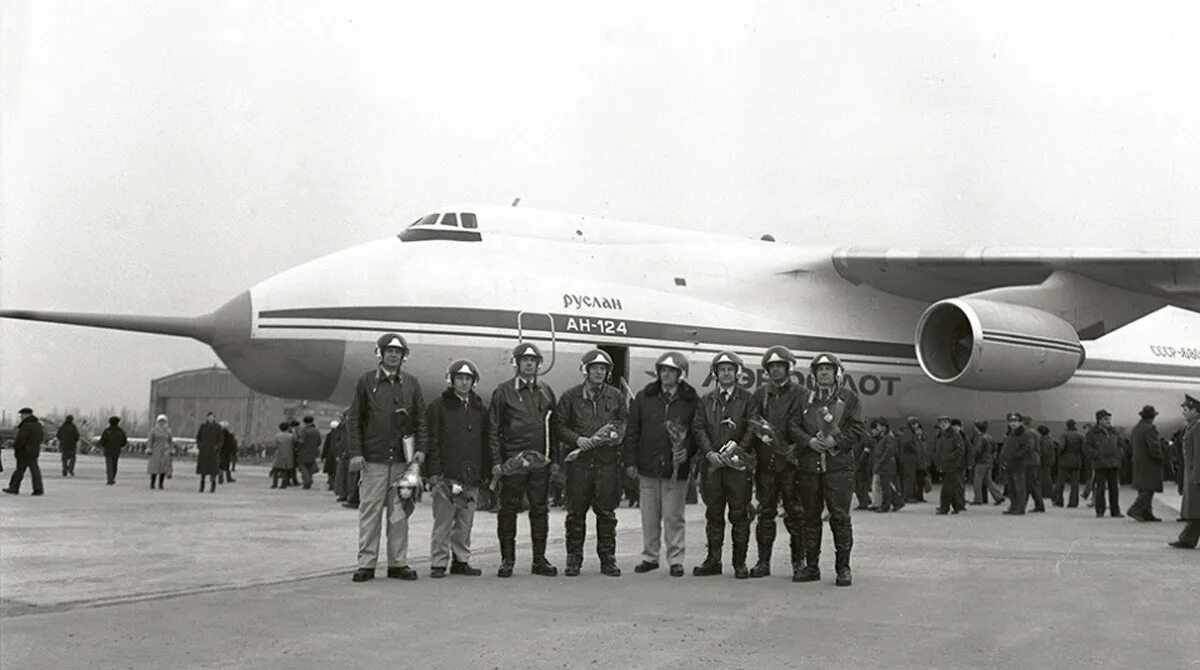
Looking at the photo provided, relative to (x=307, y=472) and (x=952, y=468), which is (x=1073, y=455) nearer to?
(x=952, y=468)

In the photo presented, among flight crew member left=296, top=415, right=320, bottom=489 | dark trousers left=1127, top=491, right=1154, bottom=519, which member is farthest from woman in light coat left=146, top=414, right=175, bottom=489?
dark trousers left=1127, top=491, right=1154, bottom=519

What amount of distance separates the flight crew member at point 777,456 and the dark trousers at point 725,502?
140 millimetres

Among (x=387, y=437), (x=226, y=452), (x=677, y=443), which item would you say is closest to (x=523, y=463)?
(x=387, y=437)

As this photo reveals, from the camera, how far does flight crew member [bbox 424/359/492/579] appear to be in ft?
26.7

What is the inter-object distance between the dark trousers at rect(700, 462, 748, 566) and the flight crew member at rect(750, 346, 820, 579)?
0.14 meters

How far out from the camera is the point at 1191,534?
1012 centimetres

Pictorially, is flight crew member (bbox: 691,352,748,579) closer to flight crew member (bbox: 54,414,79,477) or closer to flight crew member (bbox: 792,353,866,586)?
flight crew member (bbox: 792,353,866,586)

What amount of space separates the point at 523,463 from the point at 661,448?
3.44 ft

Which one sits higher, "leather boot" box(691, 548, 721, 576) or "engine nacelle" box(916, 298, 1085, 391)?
"engine nacelle" box(916, 298, 1085, 391)

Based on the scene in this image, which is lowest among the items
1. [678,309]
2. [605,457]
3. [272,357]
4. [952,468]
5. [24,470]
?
[24,470]

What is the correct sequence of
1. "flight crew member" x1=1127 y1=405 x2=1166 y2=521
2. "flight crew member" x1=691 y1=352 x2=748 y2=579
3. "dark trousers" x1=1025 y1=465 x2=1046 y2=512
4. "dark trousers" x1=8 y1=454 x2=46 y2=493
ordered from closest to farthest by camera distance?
"flight crew member" x1=691 y1=352 x2=748 y2=579
"flight crew member" x1=1127 y1=405 x2=1166 y2=521
"dark trousers" x1=8 y1=454 x2=46 y2=493
"dark trousers" x1=1025 y1=465 x2=1046 y2=512

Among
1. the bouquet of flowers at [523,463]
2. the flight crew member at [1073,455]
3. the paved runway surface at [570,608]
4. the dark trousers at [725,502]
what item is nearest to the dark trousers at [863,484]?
the flight crew member at [1073,455]

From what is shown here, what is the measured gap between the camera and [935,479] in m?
22.2

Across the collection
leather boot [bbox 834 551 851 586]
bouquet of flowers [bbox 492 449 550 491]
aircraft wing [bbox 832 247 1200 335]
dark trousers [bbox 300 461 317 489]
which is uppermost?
aircraft wing [bbox 832 247 1200 335]
